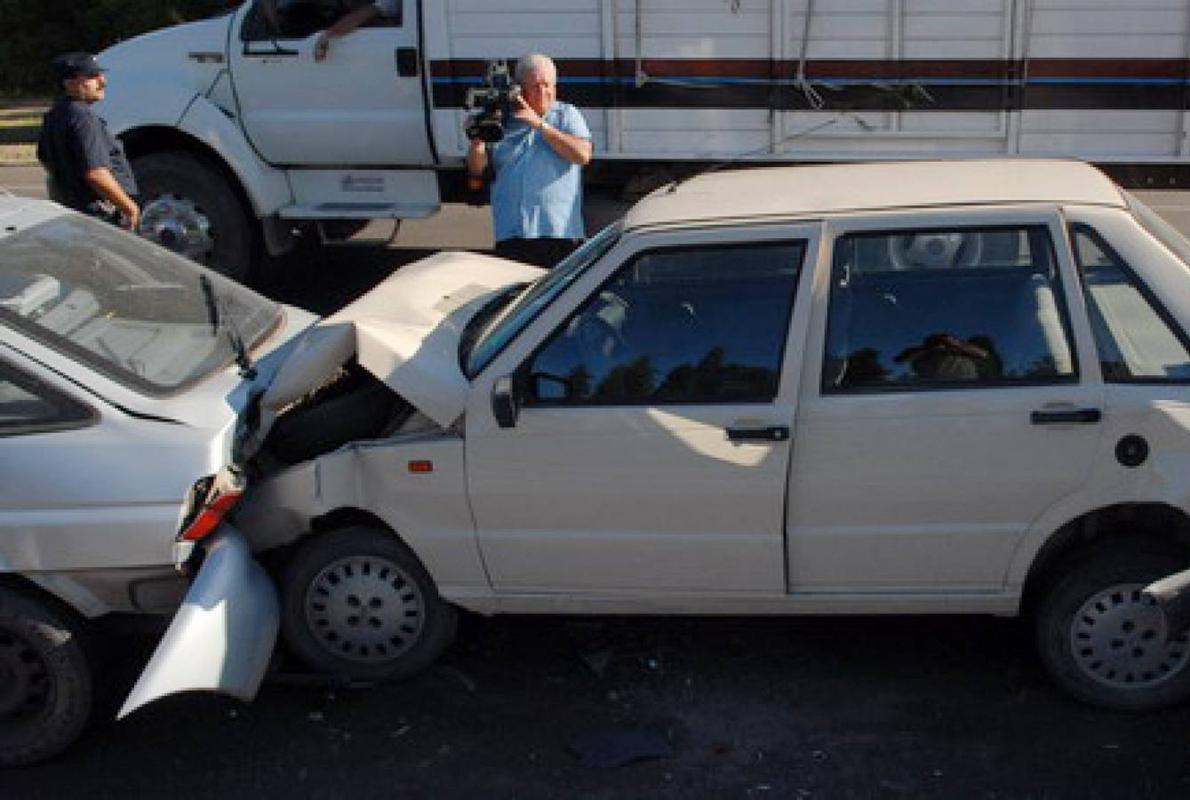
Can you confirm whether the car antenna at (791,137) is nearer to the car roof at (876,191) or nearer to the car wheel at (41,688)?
the car roof at (876,191)

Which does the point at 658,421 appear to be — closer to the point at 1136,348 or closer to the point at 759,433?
the point at 759,433

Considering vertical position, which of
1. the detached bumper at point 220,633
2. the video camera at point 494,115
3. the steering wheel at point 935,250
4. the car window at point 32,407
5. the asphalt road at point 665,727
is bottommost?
the asphalt road at point 665,727

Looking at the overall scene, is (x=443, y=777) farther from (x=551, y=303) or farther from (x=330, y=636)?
(x=551, y=303)

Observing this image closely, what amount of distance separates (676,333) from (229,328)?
170 centimetres

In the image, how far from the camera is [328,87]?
8.48 meters

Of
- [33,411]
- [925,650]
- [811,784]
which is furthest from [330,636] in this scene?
[925,650]

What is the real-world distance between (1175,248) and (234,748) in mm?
3175

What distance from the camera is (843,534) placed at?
3949mm

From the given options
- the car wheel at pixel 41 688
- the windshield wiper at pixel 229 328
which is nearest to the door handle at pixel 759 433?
the windshield wiper at pixel 229 328

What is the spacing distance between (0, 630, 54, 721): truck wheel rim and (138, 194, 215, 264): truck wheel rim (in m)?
5.06

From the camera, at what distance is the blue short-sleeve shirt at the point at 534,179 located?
19.9ft

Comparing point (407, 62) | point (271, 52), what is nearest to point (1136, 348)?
point (407, 62)

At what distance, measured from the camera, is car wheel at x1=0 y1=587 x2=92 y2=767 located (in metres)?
3.97

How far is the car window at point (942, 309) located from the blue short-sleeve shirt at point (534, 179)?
2364 millimetres
